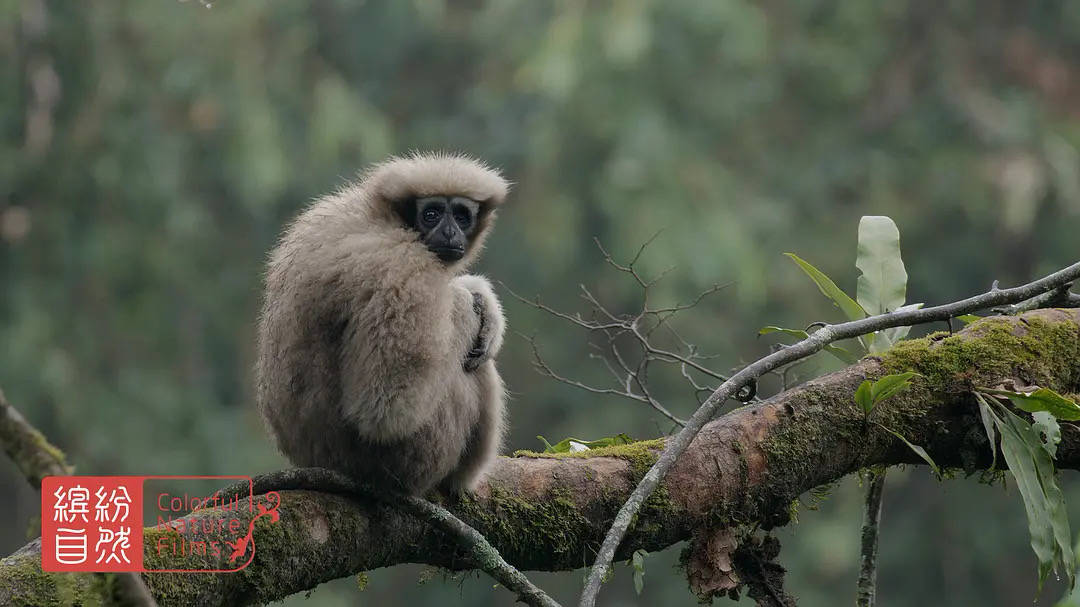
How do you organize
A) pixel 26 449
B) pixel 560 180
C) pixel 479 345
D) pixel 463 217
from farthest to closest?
pixel 560 180
pixel 463 217
pixel 479 345
pixel 26 449

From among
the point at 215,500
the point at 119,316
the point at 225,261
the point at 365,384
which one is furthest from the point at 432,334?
the point at 225,261

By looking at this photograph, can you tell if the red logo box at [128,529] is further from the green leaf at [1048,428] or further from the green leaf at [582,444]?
the green leaf at [1048,428]

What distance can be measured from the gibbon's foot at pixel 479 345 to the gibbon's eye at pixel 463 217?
50cm

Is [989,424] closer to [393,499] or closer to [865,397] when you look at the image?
[865,397]

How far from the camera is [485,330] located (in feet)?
16.2

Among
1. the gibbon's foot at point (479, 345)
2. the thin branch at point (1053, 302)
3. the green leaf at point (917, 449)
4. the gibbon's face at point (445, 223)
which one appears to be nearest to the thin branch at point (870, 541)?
the green leaf at point (917, 449)

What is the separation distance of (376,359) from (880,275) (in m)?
2.15

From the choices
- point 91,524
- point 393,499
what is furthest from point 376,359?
point 91,524

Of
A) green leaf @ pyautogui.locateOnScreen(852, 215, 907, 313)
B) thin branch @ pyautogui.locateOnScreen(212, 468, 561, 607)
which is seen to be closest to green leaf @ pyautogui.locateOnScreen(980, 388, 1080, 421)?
green leaf @ pyautogui.locateOnScreen(852, 215, 907, 313)

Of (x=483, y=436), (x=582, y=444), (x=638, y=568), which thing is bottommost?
(x=638, y=568)

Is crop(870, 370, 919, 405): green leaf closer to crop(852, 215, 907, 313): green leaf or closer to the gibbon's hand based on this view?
crop(852, 215, 907, 313): green leaf

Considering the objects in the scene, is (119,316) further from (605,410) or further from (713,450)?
(713,450)

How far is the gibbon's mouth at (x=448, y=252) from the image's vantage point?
512 centimetres

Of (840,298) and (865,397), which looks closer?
(865,397)
